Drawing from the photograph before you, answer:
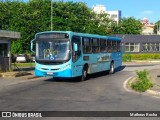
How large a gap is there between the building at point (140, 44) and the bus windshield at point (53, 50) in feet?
171

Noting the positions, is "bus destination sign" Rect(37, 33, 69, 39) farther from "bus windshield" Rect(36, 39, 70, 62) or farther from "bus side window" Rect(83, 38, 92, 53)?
"bus side window" Rect(83, 38, 92, 53)

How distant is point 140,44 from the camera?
7288 centimetres

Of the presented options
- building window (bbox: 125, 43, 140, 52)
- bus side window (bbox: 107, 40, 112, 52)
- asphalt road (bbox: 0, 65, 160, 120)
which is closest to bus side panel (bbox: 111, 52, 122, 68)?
bus side window (bbox: 107, 40, 112, 52)

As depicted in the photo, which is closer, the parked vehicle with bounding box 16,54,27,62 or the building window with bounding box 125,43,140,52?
the parked vehicle with bounding box 16,54,27,62

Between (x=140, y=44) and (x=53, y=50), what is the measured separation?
53.6 meters

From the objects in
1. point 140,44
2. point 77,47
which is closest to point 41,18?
point 140,44

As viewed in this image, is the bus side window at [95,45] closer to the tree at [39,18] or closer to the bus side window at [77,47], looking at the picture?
the bus side window at [77,47]

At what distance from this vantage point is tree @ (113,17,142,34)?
85312 mm

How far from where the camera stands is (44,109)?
1183cm

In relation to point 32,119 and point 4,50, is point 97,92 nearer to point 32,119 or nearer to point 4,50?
point 32,119

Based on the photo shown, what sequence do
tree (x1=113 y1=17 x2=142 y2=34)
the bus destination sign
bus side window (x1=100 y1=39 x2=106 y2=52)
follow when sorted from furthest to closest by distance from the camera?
1. tree (x1=113 y1=17 x2=142 y2=34)
2. bus side window (x1=100 y1=39 x2=106 y2=52)
3. the bus destination sign

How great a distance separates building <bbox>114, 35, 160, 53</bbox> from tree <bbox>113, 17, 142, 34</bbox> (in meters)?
11.3

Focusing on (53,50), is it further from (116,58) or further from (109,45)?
(116,58)

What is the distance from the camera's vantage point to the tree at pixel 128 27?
8531 cm
